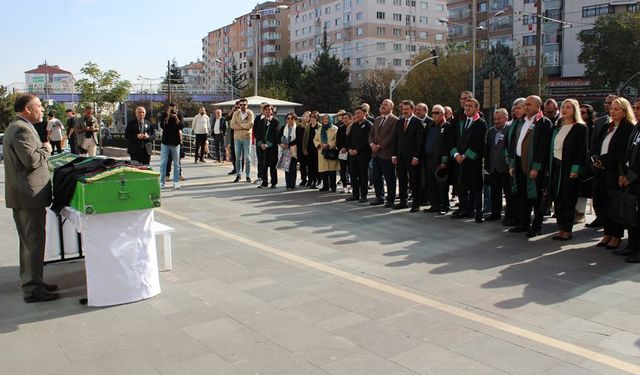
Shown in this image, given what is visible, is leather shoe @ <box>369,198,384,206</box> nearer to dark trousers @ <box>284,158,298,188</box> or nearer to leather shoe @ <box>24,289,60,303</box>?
dark trousers @ <box>284,158,298,188</box>

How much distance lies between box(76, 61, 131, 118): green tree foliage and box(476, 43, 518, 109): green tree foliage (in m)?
31.1

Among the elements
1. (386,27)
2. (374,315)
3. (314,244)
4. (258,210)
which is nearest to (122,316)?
(374,315)

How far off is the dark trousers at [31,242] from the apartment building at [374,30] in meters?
88.7

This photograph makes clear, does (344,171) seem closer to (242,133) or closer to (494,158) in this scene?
(242,133)

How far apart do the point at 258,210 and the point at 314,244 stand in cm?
305

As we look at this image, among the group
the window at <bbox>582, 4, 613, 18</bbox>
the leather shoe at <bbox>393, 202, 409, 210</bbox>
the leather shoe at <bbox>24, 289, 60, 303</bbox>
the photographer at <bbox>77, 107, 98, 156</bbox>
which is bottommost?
the leather shoe at <bbox>24, 289, 60, 303</bbox>

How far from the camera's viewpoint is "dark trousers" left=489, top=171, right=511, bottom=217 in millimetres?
9594

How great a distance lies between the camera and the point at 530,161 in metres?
8.70

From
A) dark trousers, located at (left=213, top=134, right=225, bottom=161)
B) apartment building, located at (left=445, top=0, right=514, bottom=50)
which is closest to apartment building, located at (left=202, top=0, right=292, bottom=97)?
apartment building, located at (left=445, top=0, right=514, bottom=50)

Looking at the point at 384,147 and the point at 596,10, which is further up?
the point at 596,10

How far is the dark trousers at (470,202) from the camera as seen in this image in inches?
391

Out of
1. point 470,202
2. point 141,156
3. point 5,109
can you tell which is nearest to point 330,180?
point 470,202

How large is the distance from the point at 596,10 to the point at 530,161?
67088 millimetres

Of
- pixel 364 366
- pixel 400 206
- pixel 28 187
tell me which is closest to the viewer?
pixel 364 366
